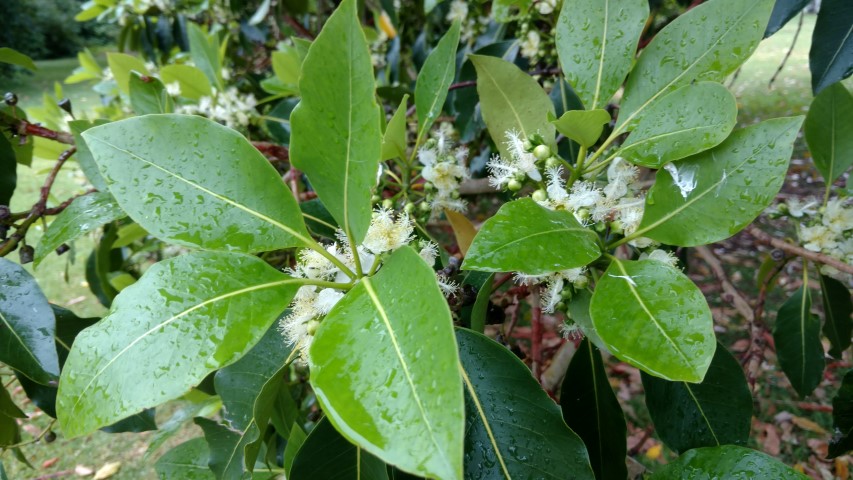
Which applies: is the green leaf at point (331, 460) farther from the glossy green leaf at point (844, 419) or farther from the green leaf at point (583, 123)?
the glossy green leaf at point (844, 419)

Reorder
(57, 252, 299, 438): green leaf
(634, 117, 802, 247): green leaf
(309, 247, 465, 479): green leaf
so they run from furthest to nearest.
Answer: (634, 117, 802, 247): green leaf
(57, 252, 299, 438): green leaf
(309, 247, 465, 479): green leaf

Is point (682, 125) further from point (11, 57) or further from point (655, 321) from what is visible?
point (11, 57)

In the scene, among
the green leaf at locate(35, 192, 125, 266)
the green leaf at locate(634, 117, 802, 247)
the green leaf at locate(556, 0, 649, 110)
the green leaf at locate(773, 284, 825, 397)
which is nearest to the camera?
the green leaf at locate(634, 117, 802, 247)

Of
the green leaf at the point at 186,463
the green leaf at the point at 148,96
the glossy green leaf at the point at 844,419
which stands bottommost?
the green leaf at the point at 186,463

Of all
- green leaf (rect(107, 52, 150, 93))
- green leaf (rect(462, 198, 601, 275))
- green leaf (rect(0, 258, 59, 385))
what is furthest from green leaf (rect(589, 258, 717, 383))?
green leaf (rect(107, 52, 150, 93))

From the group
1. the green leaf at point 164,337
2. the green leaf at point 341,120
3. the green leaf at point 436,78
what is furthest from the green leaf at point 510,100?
the green leaf at point 164,337

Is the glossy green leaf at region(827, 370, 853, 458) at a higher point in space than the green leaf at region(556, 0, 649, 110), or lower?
lower

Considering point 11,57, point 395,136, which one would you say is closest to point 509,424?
point 395,136

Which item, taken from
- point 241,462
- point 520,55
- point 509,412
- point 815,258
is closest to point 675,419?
point 509,412

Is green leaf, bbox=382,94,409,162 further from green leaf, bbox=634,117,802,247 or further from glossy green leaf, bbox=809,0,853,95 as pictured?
glossy green leaf, bbox=809,0,853,95
